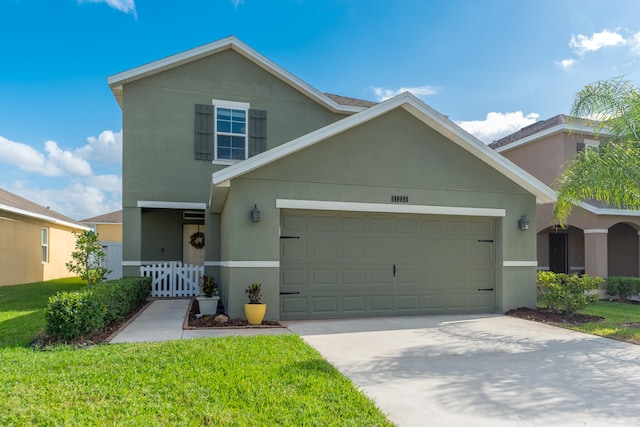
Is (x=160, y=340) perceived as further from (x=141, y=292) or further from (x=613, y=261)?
(x=613, y=261)

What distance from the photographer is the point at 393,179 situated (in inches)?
379

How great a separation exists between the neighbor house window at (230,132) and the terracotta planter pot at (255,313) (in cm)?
653

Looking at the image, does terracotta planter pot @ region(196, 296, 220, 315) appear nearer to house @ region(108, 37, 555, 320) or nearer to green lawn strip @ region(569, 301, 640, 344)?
house @ region(108, 37, 555, 320)

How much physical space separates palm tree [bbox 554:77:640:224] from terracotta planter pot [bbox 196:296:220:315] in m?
8.48

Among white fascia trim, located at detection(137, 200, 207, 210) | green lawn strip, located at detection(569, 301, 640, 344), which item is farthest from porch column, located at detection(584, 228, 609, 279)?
white fascia trim, located at detection(137, 200, 207, 210)

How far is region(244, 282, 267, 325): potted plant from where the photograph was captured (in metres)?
8.29

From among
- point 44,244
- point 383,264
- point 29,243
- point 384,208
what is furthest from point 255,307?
point 44,244

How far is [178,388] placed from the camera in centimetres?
455

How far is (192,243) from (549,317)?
11684 mm

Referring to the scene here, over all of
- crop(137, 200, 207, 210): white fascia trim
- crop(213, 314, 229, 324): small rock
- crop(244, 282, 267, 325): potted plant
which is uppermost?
A: crop(137, 200, 207, 210): white fascia trim

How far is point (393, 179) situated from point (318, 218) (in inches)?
76.7

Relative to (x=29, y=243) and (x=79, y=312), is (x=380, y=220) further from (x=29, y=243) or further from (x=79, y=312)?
(x=29, y=243)

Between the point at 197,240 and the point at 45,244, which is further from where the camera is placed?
the point at 45,244

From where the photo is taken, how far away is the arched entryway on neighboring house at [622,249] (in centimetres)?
1689
